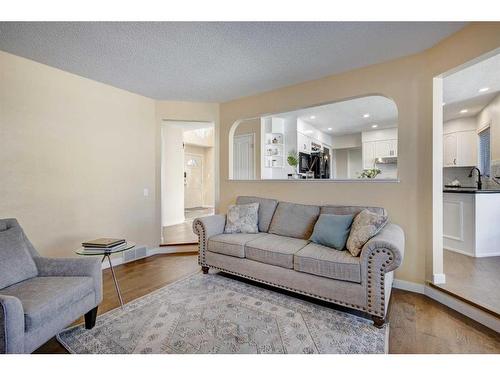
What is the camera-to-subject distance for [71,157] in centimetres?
286

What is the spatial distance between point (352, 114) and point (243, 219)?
3850 millimetres

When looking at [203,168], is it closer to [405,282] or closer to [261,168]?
[261,168]

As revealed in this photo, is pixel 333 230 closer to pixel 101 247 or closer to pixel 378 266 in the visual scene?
pixel 378 266

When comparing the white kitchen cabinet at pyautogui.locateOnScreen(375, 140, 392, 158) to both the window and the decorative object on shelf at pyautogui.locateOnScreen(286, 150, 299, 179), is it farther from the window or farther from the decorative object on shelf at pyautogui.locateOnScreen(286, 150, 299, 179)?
the decorative object on shelf at pyautogui.locateOnScreen(286, 150, 299, 179)

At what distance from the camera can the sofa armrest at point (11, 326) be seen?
3.91ft

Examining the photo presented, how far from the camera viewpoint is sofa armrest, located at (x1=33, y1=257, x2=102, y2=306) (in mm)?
1802

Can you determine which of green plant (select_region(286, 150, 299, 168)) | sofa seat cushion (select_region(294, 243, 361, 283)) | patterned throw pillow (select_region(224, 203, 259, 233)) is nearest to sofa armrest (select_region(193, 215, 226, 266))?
patterned throw pillow (select_region(224, 203, 259, 233))

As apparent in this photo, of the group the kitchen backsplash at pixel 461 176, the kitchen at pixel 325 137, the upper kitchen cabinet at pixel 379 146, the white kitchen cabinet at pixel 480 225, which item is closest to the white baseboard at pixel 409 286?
the white kitchen cabinet at pixel 480 225

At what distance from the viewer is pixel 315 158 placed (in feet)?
20.6

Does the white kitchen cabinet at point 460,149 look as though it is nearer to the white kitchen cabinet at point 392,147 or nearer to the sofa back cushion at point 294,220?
the white kitchen cabinet at point 392,147

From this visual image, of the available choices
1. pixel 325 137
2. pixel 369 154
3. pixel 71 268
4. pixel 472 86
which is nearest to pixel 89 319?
pixel 71 268
